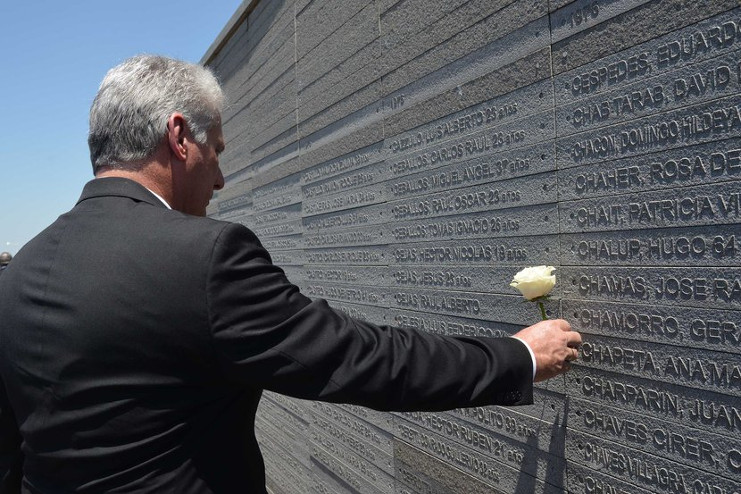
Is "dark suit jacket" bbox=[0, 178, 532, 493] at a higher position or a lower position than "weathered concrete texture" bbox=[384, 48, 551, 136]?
lower

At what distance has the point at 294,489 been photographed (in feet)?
17.6

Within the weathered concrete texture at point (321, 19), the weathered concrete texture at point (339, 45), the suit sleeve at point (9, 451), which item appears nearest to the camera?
the suit sleeve at point (9, 451)

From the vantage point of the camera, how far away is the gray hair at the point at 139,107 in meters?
2.26

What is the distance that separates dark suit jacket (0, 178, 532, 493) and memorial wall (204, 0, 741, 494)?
397 millimetres

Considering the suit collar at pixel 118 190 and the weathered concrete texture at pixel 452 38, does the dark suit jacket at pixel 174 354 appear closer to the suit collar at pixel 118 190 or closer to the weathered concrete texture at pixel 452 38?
the suit collar at pixel 118 190

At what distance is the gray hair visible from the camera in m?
2.26

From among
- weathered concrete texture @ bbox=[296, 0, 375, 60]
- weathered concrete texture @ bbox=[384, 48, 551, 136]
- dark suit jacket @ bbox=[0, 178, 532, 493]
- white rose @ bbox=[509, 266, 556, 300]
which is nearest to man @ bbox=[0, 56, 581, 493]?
dark suit jacket @ bbox=[0, 178, 532, 493]

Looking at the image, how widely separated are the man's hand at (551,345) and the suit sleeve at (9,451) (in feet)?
5.64

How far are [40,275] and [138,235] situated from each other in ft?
1.17

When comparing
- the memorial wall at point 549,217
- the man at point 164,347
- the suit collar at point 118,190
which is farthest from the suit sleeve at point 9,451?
the memorial wall at point 549,217

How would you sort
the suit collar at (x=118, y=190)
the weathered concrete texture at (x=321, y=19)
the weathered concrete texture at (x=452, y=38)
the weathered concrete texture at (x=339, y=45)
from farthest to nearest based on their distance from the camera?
the weathered concrete texture at (x=321, y=19) < the weathered concrete texture at (x=339, y=45) < the weathered concrete texture at (x=452, y=38) < the suit collar at (x=118, y=190)

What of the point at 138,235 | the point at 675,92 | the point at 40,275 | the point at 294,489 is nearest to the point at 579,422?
the point at 675,92

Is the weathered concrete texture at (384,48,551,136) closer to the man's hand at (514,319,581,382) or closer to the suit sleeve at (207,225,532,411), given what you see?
the man's hand at (514,319,581,382)

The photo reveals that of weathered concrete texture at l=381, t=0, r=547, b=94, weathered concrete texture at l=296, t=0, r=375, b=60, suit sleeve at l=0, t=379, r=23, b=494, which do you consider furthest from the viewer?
weathered concrete texture at l=296, t=0, r=375, b=60
